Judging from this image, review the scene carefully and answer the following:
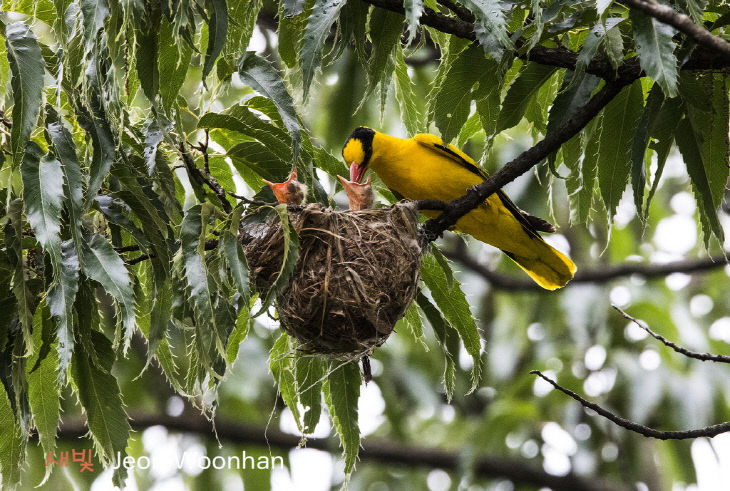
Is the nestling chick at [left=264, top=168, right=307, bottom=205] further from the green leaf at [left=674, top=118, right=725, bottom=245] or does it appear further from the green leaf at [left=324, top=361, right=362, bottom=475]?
the green leaf at [left=674, top=118, right=725, bottom=245]

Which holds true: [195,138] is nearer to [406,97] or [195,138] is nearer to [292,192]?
[292,192]

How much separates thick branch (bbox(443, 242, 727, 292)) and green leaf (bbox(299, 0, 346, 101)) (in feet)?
18.0

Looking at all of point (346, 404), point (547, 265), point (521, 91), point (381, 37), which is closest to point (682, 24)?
point (521, 91)

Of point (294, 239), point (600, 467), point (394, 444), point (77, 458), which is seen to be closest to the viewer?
point (294, 239)

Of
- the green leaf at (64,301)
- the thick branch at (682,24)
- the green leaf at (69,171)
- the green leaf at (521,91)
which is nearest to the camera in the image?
the thick branch at (682,24)

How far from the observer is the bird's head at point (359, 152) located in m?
4.42

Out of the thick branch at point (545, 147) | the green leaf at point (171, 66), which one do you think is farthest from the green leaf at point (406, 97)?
the green leaf at point (171, 66)

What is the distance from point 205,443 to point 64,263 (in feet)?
19.9

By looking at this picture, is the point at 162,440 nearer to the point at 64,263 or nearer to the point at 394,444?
the point at 394,444

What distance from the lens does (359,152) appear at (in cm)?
441

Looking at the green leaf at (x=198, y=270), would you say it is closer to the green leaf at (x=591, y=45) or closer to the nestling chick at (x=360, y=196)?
the green leaf at (x=591, y=45)

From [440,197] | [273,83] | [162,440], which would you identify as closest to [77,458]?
[162,440]

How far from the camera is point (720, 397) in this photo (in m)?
7.28

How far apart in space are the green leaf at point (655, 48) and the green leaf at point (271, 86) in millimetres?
866
